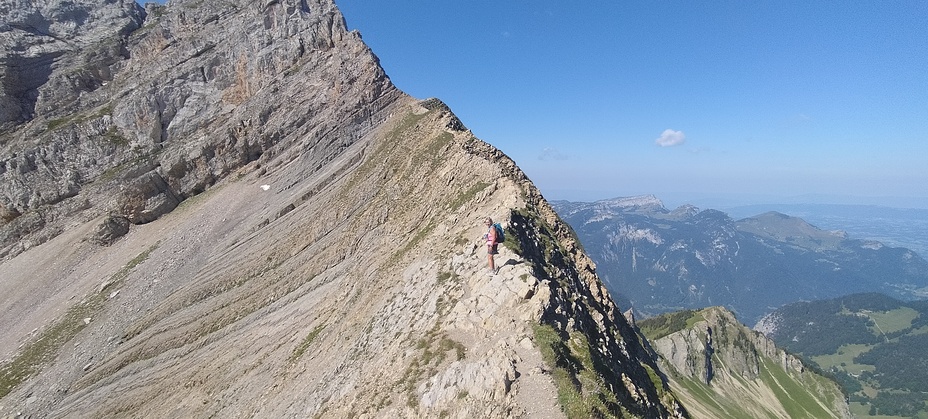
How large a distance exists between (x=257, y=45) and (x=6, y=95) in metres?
41.5

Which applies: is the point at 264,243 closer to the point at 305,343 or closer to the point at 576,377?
the point at 305,343

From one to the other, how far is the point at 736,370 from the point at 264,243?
143 meters

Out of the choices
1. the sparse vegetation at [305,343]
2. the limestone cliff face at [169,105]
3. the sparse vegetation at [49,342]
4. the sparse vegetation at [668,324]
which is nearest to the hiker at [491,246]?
the sparse vegetation at [305,343]

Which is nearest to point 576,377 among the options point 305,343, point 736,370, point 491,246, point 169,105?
point 491,246

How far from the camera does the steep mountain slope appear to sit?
120481mm

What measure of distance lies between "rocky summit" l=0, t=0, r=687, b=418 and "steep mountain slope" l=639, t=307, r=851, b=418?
303 ft

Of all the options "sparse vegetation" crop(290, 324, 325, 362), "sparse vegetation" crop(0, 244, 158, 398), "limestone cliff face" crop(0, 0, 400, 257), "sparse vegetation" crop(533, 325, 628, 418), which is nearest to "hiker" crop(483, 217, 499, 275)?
"sparse vegetation" crop(533, 325, 628, 418)

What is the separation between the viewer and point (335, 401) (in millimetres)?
23797

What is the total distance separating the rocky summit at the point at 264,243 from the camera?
72.6 ft

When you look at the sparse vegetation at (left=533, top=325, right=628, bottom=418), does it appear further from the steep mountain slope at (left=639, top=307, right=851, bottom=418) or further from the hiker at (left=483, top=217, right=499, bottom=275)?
the steep mountain slope at (left=639, top=307, right=851, bottom=418)

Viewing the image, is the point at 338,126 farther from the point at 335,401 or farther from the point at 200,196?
the point at 335,401

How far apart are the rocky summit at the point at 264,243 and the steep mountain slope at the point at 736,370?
303 ft

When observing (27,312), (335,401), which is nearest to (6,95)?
(27,312)

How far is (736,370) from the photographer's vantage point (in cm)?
13850
